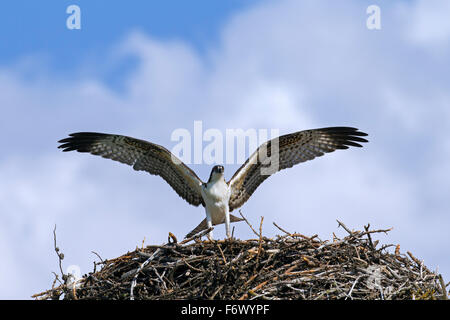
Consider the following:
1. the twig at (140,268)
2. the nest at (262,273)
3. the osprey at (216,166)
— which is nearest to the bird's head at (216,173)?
the osprey at (216,166)

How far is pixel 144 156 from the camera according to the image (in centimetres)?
956

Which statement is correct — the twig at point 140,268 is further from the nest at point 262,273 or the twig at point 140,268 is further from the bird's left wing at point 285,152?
the bird's left wing at point 285,152

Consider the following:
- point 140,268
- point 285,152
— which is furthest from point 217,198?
point 140,268

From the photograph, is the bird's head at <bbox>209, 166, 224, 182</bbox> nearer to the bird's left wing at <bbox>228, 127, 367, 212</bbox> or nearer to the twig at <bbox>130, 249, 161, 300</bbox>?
the bird's left wing at <bbox>228, 127, 367, 212</bbox>

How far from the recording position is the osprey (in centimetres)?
909

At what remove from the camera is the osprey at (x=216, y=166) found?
29.8 feet

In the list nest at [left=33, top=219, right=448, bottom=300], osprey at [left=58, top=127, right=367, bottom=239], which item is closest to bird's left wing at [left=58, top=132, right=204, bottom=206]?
osprey at [left=58, top=127, right=367, bottom=239]

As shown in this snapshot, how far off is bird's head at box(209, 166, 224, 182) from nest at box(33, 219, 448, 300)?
68.7 inches

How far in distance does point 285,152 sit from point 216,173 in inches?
46.8

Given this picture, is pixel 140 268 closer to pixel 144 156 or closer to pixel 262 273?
pixel 262 273
